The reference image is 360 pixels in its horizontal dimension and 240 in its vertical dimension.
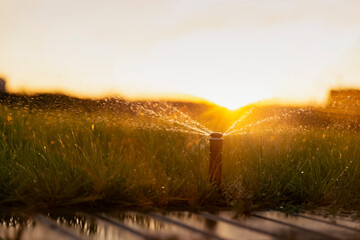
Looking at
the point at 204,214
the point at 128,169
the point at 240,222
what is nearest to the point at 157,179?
the point at 128,169

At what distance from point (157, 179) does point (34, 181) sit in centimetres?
157

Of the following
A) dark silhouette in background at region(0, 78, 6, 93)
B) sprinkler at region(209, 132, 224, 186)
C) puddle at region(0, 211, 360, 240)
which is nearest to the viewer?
puddle at region(0, 211, 360, 240)

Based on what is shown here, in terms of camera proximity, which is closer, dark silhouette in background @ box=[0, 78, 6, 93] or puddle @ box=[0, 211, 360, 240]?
puddle @ box=[0, 211, 360, 240]

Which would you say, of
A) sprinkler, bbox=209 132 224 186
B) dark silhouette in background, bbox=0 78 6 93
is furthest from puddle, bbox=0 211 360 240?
dark silhouette in background, bbox=0 78 6 93

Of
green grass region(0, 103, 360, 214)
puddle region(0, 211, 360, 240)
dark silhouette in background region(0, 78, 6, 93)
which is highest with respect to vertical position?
dark silhouette in background region(0, 78, 6, 93)

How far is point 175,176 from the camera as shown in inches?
231

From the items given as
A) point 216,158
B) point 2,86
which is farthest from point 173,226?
point 2,86

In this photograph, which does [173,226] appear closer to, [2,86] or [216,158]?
[216,158]

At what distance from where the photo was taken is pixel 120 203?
5141 millimetres

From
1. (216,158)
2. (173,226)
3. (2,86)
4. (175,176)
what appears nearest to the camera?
(173,226)

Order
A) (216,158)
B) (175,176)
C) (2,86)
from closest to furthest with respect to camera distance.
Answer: (216,158), (175,176), (2,86)

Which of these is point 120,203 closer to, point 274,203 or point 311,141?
point 274,203

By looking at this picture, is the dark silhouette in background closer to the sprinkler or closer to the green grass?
the green grass

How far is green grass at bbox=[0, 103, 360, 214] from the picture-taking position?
5102 mm
